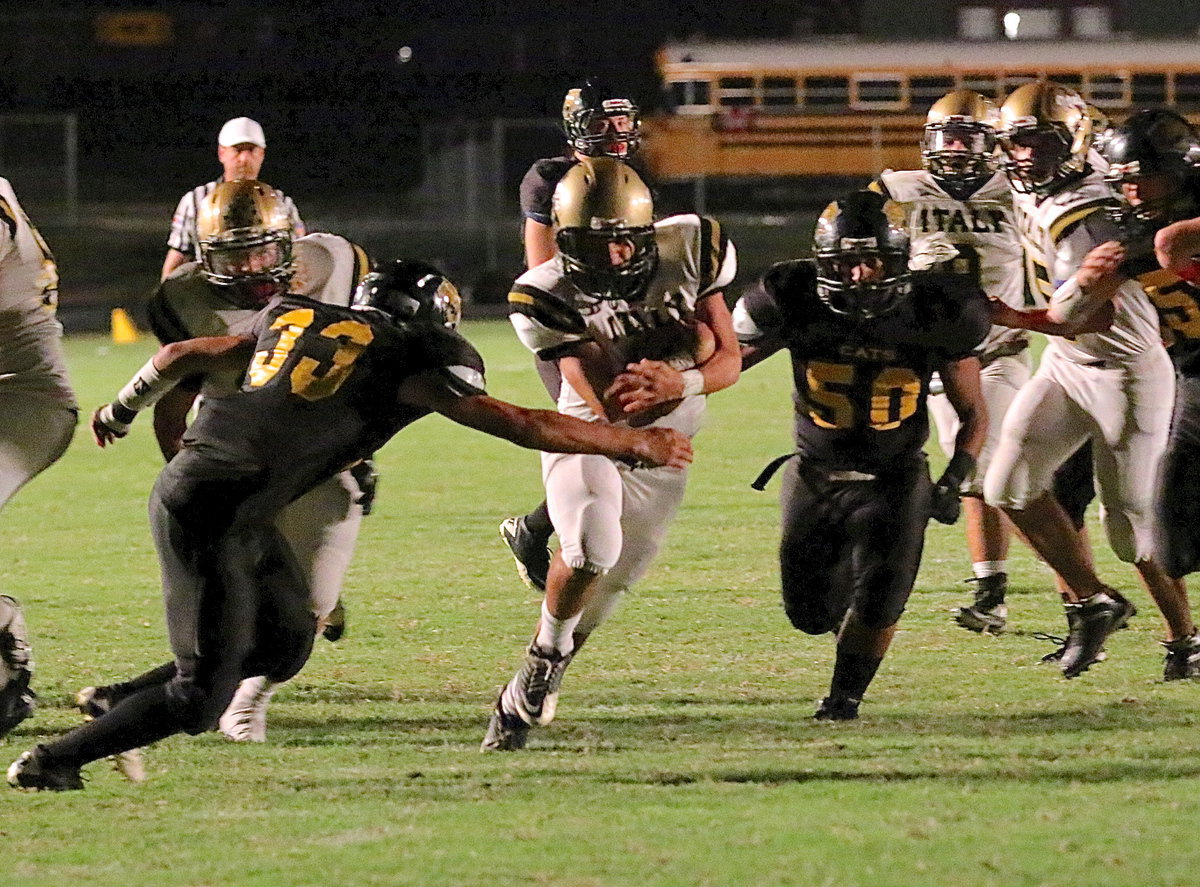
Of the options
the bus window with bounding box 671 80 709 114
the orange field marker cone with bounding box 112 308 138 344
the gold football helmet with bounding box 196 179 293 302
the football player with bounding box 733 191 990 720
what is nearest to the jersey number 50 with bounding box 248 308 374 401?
the gold football helmet with bounding box 196 179 293 302

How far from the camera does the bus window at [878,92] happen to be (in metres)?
23.4

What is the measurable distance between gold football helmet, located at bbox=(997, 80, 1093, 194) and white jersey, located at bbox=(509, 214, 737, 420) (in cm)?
135

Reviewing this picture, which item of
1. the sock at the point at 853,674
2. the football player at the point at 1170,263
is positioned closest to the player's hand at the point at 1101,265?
the football player at the point at 1170,263

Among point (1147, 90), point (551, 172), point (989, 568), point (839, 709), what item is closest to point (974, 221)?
point (989, 568)

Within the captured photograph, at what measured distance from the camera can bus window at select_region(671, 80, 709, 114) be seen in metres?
24.0

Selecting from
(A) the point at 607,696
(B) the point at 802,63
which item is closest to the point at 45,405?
(A) the point at 607,696

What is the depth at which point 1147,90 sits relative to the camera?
2308cm

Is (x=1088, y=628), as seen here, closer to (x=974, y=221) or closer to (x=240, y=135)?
(x=974, y=221)

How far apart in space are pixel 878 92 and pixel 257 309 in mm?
19063

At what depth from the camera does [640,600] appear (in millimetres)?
7258

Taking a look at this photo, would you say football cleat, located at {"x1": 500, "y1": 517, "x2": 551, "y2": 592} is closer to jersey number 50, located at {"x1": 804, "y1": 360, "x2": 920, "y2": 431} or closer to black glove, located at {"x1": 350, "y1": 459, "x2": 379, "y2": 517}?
black glove, located at {"x1": 350, "y1": 459, "x2": 379, "y2": 517}

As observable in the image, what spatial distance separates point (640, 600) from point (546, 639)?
2.01 meters

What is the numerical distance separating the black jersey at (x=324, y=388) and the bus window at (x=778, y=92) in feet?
63.8

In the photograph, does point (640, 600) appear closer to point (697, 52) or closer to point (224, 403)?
point (224, 403)
